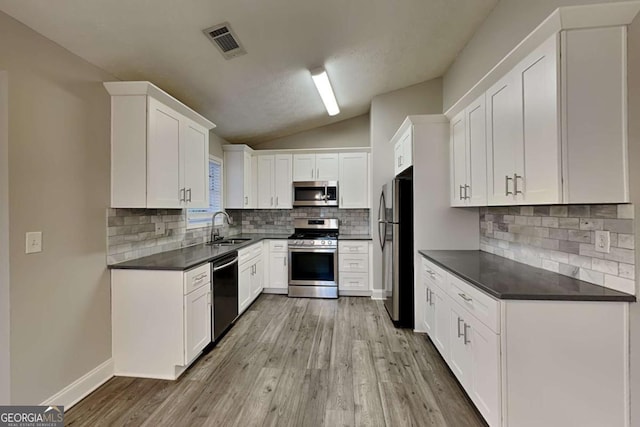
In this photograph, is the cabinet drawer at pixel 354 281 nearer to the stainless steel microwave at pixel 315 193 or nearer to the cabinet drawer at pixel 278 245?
the cabinet drawer at pixel 278 245

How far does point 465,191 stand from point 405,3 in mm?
1704

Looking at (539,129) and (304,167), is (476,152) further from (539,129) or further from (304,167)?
(304,167)

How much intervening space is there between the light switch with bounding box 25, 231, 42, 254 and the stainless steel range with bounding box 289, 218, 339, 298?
2959 millimetres

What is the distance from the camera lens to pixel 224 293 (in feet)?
9.95

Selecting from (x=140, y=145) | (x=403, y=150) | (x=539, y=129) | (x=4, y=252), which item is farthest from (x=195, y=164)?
(x=539, y=129)

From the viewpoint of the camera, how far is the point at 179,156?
2705mm

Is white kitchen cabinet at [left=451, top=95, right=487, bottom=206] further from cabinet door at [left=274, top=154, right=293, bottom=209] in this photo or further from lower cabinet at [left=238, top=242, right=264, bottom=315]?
cabinet door at [left=274, top=154, right=293, bottom=209]

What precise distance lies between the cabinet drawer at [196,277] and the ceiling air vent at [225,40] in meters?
1.88

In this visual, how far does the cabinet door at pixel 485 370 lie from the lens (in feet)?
5.14

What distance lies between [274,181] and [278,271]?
153 centimetres

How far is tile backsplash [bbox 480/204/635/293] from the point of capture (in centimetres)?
148

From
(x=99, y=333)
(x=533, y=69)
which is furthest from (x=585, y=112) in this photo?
(x=99, y=333)

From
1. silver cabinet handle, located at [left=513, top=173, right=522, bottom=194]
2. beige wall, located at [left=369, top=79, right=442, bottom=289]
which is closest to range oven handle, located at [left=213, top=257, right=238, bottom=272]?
beige wall, located at [left=369, top=79, right=442, bottom=289]

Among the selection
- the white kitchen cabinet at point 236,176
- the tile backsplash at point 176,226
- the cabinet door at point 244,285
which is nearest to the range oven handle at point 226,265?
the cabinet door at point 244,285
